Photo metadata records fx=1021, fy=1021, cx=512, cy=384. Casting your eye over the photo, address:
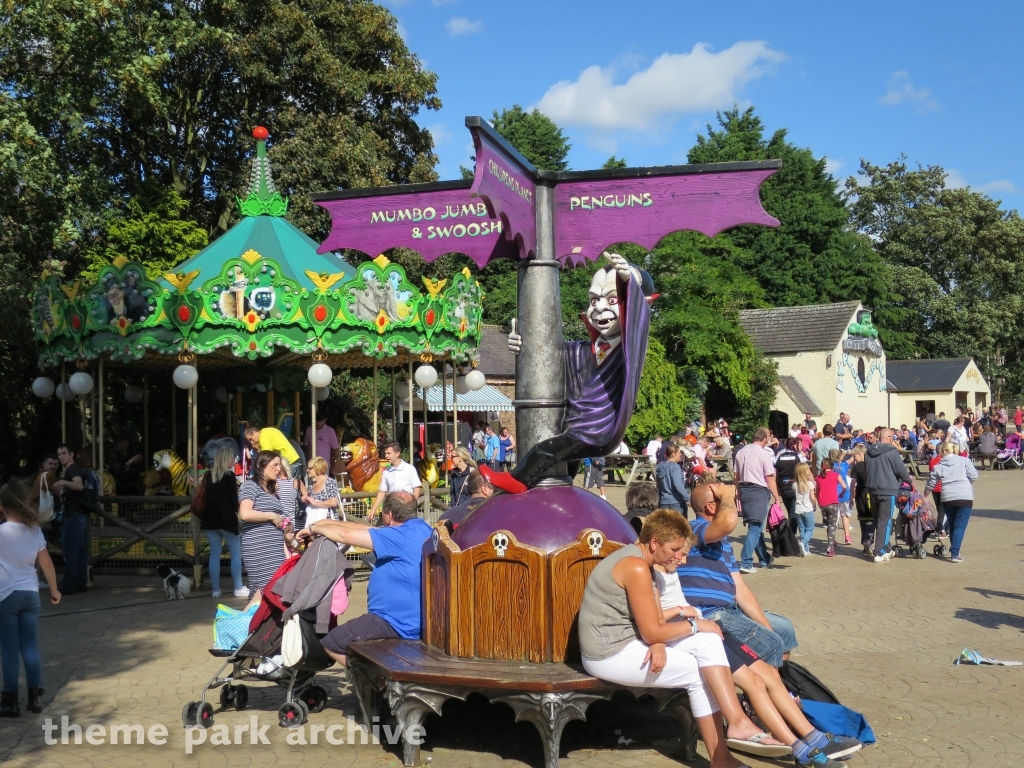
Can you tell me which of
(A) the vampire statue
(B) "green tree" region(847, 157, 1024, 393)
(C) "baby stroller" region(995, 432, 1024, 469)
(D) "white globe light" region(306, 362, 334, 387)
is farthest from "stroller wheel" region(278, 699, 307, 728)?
(B) "green tree" region(847, 157, 1024, 393)

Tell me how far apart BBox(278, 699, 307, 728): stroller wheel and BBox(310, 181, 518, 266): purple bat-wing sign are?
2.87 m

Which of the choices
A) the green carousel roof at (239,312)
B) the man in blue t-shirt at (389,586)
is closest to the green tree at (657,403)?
the green carousel roof at (239,312)

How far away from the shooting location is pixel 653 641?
507 cm

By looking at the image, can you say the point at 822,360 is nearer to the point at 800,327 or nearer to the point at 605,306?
the point at 800,327

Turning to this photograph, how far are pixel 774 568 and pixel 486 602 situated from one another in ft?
25.0

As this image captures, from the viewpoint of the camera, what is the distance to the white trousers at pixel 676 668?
16.8 feet

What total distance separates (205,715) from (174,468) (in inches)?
384

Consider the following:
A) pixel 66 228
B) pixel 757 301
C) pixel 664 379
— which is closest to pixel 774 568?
pixel 66 228

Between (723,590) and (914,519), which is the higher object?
(723,590)

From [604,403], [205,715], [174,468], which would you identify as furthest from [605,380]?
[174,468]

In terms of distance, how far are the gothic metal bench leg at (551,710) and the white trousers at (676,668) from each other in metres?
0.19

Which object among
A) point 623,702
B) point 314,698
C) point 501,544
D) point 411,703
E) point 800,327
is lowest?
→ point 623,702

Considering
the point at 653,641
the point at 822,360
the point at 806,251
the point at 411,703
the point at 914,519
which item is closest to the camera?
the point at 653,641

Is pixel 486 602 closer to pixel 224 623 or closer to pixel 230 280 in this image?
pixel 224 623
